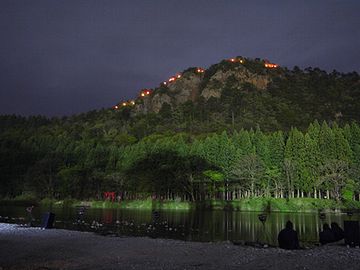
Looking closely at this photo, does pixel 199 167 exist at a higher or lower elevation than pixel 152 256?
higher

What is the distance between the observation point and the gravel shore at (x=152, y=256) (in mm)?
12859

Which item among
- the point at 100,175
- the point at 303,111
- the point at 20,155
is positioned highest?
the point at 303,111

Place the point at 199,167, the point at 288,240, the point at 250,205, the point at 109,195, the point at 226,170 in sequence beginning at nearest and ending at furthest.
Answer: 1. the point at 288,240
2. the point at 250,205
3. the point at 199,167
4. the point at 226,170
5. the point at 109,195

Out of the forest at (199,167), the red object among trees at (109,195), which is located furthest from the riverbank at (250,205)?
the red object among trees at (109,195)

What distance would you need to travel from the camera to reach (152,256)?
1530 cm

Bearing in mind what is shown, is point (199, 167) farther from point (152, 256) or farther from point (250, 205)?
point (152, 256)

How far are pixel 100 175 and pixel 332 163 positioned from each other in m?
51.1

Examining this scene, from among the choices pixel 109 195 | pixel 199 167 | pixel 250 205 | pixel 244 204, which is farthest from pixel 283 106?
pixel 250 205

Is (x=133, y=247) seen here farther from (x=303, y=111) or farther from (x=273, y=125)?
(x=303, y=111)

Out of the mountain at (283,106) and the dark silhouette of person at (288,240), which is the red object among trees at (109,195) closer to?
the dark silhouette of person at (288,240)

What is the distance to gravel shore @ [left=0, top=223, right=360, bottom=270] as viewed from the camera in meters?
12.9

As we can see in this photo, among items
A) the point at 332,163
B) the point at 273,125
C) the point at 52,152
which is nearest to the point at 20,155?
the point at 52,152

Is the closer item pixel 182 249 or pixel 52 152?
pixel 182 249

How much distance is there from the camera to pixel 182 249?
57.3ft
